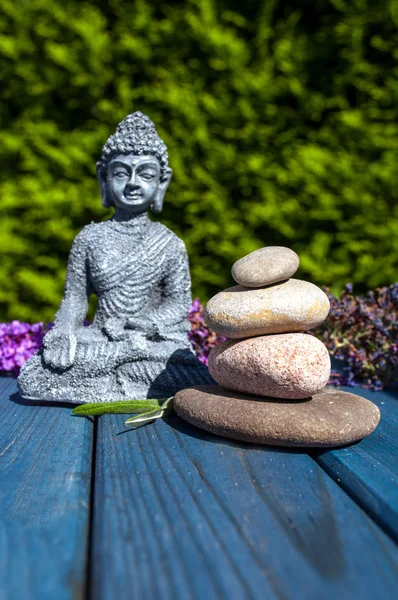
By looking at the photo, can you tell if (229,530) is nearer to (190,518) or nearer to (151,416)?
(190,518)

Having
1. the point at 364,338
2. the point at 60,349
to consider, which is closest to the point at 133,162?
the point at 60,349

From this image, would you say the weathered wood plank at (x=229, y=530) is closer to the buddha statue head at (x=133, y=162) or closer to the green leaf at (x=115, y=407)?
the green leaf at (x=115, y=407)

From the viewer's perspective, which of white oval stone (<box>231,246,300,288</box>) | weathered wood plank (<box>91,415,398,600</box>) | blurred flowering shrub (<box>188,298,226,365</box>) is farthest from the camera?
blurred flowering shrub (<box>188,298,226,365</box>)

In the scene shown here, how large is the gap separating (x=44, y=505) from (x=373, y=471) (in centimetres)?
103

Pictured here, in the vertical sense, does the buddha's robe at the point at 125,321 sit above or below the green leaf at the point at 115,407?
above

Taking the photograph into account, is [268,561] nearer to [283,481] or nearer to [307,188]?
[283,481]

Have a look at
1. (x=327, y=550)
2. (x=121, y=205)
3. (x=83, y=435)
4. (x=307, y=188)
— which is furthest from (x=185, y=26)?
(x=327, y=550)

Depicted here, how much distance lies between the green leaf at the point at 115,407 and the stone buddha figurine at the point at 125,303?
0.17m

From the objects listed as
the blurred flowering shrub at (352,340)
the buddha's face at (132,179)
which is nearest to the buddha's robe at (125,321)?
the buddha's face at (132,179)

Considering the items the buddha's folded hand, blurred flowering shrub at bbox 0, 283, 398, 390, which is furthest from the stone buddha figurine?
blurred flowering shrub at bbox 0, 283, 398, 390

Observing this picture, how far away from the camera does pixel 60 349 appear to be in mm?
2611

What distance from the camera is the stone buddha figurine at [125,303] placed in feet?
8.47

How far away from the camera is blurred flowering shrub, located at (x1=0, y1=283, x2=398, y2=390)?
316 centimetres

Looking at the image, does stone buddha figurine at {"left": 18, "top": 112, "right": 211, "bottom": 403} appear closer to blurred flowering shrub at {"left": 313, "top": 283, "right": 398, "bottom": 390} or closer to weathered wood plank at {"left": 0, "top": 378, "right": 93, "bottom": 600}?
weathered wood plank at {"left": 0, "top": 378, "right": 93, "bottom": 600}
